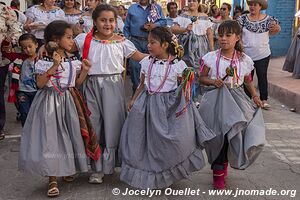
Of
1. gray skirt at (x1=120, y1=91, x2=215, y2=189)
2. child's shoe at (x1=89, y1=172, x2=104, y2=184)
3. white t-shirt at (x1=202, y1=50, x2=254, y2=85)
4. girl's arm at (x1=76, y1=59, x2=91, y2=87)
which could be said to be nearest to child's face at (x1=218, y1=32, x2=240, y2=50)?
white t-shirt at (x1=202, y1=50, x2=254, y2=85)

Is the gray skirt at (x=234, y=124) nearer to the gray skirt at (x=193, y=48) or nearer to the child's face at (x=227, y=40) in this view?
the child's face at (x=227, y=40)

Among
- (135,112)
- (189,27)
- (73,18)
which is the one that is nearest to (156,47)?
(135,112)

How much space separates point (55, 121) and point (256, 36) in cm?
454

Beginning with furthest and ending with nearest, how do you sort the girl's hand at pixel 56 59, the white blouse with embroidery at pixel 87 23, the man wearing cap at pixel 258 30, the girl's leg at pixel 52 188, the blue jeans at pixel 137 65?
the man wearing cap at pixel 258 30 → the blue jeans at pixel 137 65 → the white blouse with embroidery at pixel 87 23 → the girl's leg at pixel 52 188 → the girl's hand at pixel 56 59

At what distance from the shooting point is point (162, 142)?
4.07 metres

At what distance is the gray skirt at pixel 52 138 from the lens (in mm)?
4031

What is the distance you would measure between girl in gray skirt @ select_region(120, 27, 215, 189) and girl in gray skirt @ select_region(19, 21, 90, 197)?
1.48 feet

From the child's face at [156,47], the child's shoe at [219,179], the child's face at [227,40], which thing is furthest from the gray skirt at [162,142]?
the child's face at [227,40]

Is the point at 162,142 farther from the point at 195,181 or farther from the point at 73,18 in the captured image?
the point at 73,18

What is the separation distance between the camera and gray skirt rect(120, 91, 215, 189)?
4062mm

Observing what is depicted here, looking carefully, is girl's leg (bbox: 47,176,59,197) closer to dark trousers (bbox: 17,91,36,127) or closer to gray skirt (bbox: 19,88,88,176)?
gray skirt (bbox: 19,88,88,176)

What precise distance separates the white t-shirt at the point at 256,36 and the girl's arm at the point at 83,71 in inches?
163

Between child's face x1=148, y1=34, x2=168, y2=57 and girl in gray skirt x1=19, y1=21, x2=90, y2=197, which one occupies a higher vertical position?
child's face x1=148, y1=34, x2=168, y2=57

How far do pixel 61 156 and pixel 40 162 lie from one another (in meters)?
0.18
